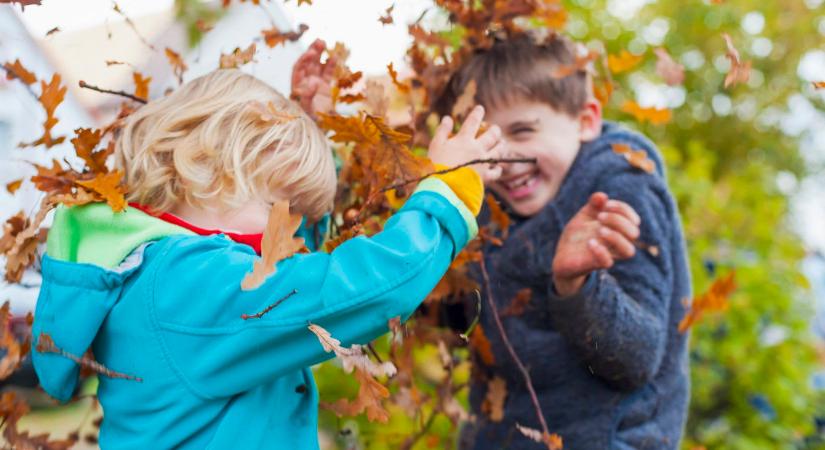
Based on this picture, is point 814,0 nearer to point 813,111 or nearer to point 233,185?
point 813,111

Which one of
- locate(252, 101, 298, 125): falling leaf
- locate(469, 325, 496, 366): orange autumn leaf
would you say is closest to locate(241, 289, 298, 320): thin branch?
locate(252, 101, 298, 125): falling leaf

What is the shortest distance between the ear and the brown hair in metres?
0.02

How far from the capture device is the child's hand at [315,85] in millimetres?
2051

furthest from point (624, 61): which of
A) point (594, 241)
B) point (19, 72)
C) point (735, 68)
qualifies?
point (19, 72)

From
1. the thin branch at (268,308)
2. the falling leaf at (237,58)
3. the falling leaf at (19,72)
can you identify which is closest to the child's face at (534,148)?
the falling leaf at (237,58)

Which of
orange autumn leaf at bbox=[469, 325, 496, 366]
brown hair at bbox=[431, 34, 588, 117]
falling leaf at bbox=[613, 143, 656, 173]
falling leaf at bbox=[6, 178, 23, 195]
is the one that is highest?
falling leaf at bbox=[6, 178, 23, 195]

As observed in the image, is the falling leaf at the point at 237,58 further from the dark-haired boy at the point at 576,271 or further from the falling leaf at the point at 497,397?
the falling leaf at the point at 497,397

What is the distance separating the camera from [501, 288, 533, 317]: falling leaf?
2.17 m

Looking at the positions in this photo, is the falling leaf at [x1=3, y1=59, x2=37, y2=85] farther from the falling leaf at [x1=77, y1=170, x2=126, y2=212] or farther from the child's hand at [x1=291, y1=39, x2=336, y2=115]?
the child's hand at [x1=291, y1=39, x2=336, y2=115]

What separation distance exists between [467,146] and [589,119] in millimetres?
840

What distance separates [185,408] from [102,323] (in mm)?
229

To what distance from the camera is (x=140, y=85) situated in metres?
1.99

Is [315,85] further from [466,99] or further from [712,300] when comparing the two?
[712,300]

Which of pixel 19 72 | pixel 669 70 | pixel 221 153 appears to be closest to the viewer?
pixel 221 153
